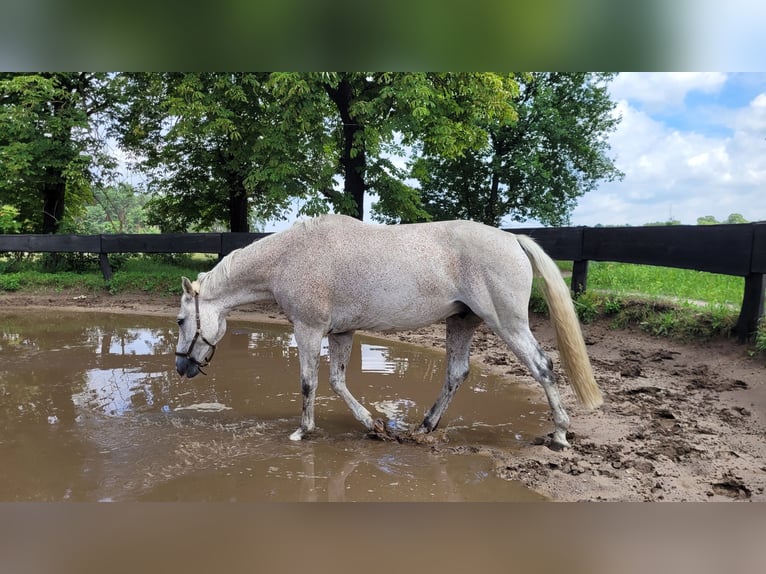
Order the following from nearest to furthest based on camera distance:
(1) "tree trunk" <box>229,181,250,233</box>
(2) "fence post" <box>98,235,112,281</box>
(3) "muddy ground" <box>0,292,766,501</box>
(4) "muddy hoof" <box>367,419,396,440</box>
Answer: (3) "muddy ground" <box>0,292,766,501</box> → (4) "muddy hoof" <box>367,419,396,440</box> → (2) "fence post" <box>98,235,112,281</box> → (1) "tree trunk" <box>229,181,250,233</box>

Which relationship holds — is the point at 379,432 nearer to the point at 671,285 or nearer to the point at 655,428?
the point at 655,428

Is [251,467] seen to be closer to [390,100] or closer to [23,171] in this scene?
[390,100]

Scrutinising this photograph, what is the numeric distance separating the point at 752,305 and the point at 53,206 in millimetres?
19892

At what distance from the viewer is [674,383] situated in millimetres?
5844

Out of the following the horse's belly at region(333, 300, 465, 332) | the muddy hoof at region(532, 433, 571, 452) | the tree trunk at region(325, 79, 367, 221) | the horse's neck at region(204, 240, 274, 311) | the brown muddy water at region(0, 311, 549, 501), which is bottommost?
the brown muddy water at region(0, 311, 549, 501)

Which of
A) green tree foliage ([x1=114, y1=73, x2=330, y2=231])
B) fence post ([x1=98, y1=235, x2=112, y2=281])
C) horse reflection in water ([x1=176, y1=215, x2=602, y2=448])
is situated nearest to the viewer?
horse reflection in water ([x1=176, y1=215, x2=602, y2=448])

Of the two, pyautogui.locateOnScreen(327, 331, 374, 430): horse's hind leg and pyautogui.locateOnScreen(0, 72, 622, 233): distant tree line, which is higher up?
pyautogui.locateOnScreen(0, 72, 622, 233): distant tree line

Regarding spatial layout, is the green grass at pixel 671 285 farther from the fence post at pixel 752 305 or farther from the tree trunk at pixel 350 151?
the tree trunk at pixel 350 151

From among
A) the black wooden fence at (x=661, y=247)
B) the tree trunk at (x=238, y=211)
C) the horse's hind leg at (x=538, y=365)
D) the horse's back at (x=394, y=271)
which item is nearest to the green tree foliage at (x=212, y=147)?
the tree trunk at (x=238, y=211)

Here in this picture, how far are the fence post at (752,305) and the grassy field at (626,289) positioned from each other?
12 cm

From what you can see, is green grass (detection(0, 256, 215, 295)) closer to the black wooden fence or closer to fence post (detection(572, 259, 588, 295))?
the black wooden fence

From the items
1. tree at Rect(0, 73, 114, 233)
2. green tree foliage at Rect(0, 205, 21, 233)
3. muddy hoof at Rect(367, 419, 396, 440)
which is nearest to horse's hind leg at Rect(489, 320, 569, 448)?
muddy hoof at Rect(367, 419, 396, 440)

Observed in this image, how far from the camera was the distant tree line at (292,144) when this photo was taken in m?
13.0

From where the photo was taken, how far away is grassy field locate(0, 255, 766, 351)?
697 centimetres
